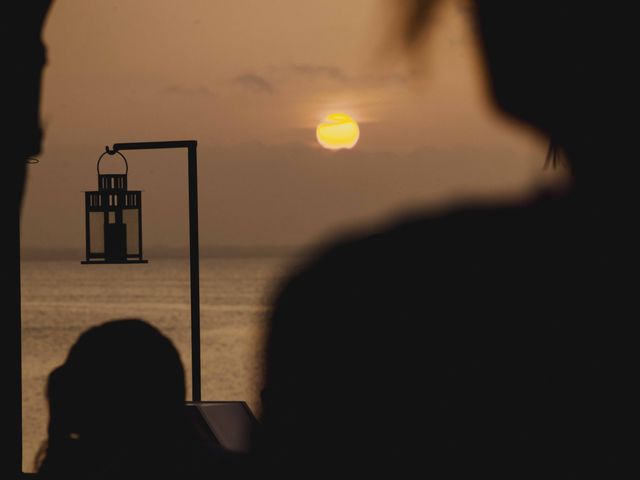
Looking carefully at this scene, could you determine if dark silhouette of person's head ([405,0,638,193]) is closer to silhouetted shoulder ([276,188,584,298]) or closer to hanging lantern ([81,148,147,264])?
silhouetted shoulder ([276,188,584,298])

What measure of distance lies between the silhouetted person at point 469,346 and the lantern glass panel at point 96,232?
11.4 ft

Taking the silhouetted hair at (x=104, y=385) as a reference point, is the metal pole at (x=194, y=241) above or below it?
above

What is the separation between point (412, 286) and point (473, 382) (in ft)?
0.09

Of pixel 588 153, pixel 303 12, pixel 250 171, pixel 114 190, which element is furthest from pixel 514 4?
pixel 250 171

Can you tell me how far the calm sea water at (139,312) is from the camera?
36.5 m

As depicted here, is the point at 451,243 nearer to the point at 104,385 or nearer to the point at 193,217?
→ the point at 104,385

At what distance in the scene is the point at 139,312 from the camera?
2173 inches

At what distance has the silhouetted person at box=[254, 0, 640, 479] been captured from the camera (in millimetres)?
190

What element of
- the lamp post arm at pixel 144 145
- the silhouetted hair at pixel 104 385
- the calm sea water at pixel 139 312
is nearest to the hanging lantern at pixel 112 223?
the lamp post arm at pixel 144 145

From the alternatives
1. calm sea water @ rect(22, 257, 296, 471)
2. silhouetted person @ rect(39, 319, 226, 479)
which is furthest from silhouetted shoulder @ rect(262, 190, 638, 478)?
calm sea water @ rect(22, 257, 296, 471)

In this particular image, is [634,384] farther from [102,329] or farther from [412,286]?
[102,329]

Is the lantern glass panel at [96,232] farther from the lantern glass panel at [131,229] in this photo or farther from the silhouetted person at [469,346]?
the silhouetted person at [469,346]

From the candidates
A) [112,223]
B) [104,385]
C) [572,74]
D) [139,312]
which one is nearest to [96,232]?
[112,223]

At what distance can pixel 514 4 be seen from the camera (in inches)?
9.2
